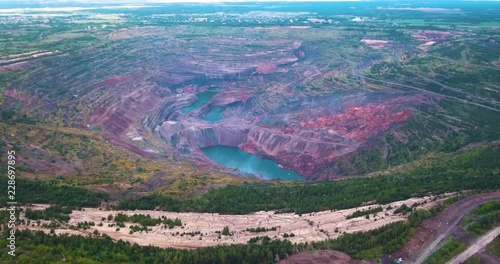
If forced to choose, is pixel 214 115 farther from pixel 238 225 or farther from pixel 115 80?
pixel 238 225

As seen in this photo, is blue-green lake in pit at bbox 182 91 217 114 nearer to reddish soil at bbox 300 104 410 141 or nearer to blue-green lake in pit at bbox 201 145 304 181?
blue-green lake in pit at bbox 201 145 304 181

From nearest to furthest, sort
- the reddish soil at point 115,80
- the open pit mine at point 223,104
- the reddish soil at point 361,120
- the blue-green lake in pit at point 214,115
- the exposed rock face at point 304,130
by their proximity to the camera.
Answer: the exposed rock face at point 304,130
the open pit mine at point 223,104
the reddish soil at point 361,120
the reddish soil at point 115,80
the blue-green lake in pit at point 214,115

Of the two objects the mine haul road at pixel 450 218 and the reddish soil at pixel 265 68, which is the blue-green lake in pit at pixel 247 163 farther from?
the reddish soil at pixel 265 68

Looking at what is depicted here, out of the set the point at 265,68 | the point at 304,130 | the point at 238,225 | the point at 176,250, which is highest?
the point at 265,68

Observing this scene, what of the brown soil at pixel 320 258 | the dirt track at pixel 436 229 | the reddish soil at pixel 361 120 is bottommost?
the reddish soil at pixel 361 120

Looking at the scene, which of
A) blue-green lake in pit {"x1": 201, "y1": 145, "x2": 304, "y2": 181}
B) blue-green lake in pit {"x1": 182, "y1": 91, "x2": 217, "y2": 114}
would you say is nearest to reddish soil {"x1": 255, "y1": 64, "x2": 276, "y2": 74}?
blue-green lake in pit {"x1": 182, "y1": 91, "x2": 217, "y2": 114}

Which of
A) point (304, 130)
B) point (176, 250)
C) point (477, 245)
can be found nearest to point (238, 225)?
point (176, 250)
